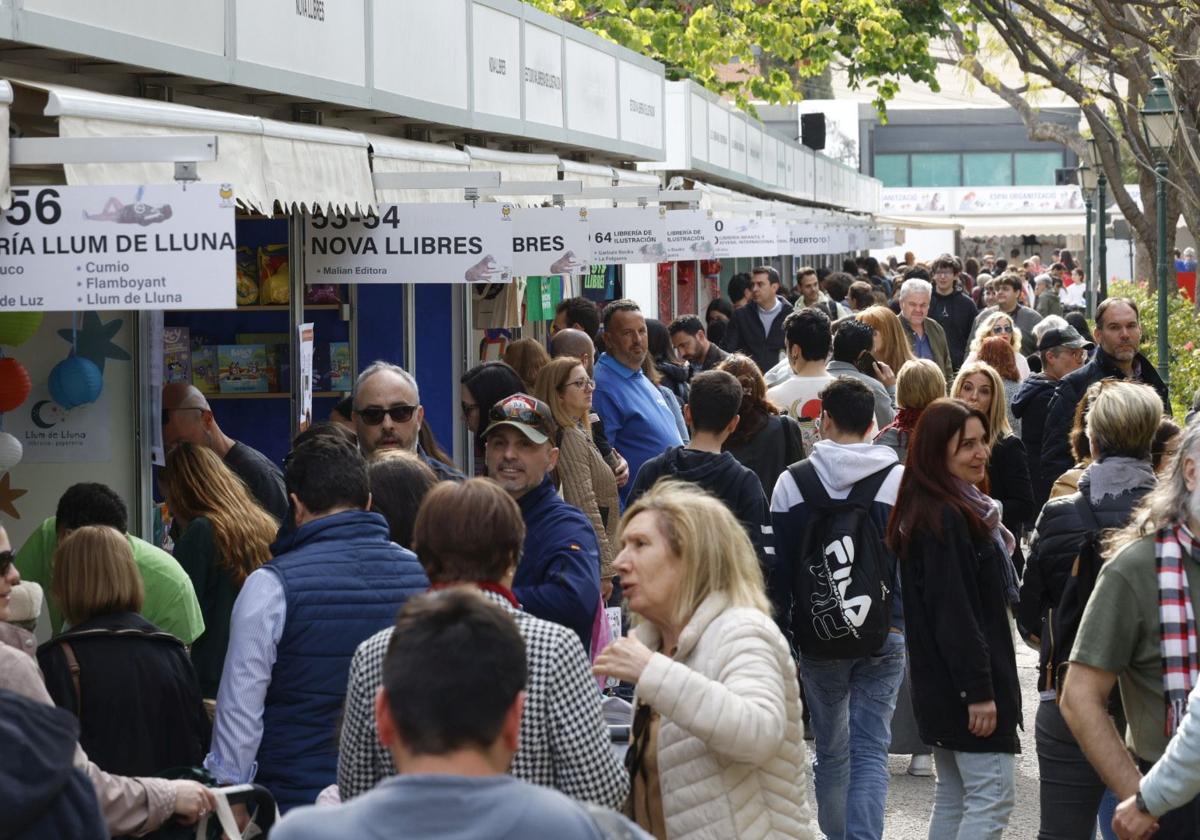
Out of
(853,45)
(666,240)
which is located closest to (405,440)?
(666,240)

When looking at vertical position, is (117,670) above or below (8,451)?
below

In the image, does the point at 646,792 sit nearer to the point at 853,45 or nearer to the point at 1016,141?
the point at 853,45

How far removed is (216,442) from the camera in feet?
24.4

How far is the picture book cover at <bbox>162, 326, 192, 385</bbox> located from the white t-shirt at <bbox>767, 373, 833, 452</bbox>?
9.36 ft

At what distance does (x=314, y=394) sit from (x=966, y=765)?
531 cm

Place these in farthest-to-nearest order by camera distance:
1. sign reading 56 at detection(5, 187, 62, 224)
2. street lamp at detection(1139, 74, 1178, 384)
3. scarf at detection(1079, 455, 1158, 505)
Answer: street lamp at detection(1139, 74, 1178, 384), scarf at detection(1079, 455, 1158, 505), sign reading 56 at detection(5, 187, 62, 224)

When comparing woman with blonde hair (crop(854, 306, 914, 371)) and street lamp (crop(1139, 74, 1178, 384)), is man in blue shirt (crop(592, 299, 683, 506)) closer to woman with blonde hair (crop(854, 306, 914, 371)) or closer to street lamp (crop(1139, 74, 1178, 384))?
woman with blonde hair (crop(854, 306, 914, 371))

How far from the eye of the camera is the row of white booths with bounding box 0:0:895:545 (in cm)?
528

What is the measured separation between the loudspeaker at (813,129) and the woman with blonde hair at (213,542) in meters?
36.9

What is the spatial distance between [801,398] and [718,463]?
2323 mm

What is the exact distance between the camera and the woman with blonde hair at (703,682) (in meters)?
3.97

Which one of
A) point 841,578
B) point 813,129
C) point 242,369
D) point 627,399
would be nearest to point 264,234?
point 242,369

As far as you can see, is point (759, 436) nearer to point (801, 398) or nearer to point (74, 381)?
point (801, 398)

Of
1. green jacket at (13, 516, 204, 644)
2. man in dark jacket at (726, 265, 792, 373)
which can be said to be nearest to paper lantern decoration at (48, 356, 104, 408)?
green jacket at (13, 516, 204, 644)
